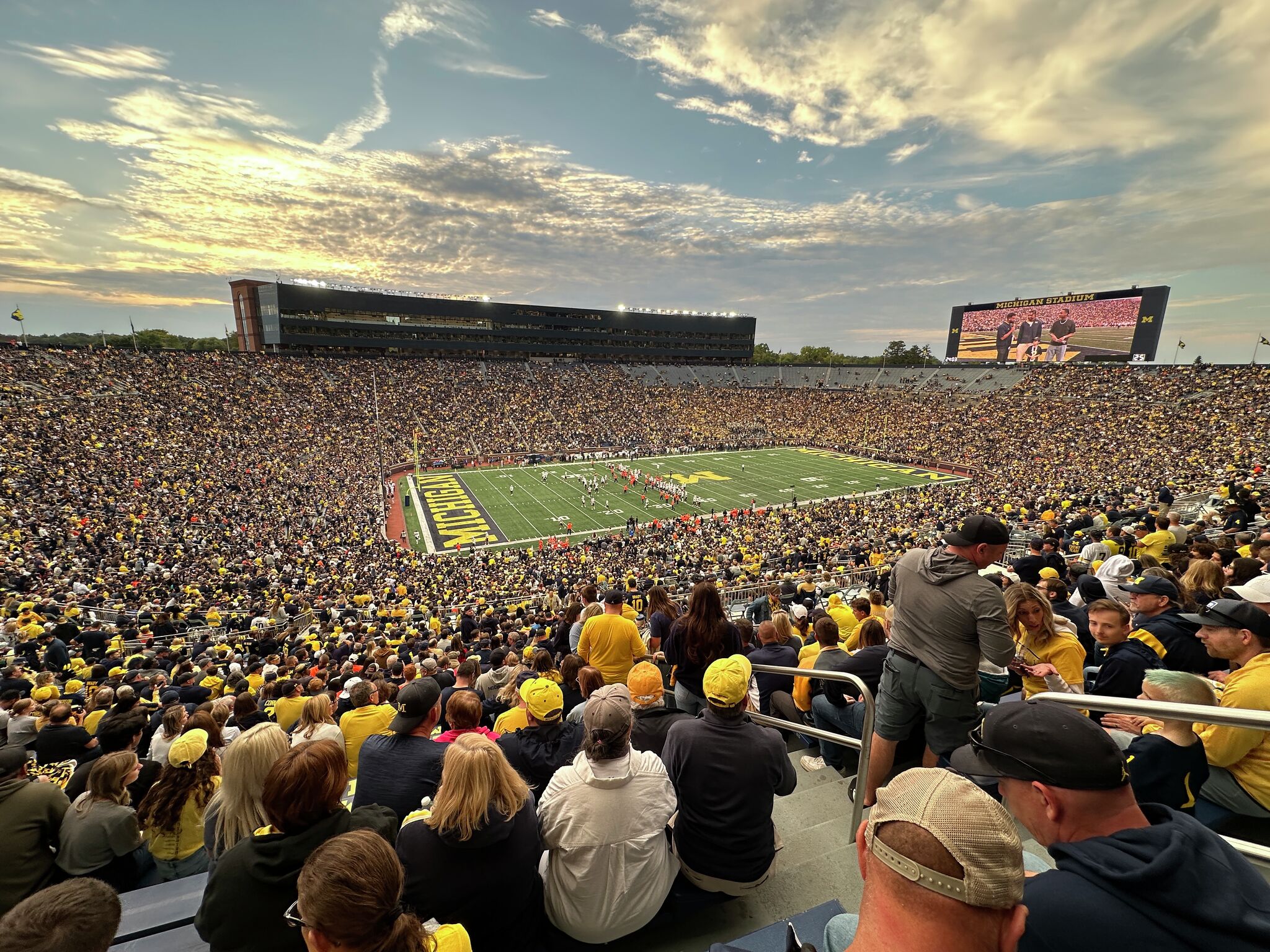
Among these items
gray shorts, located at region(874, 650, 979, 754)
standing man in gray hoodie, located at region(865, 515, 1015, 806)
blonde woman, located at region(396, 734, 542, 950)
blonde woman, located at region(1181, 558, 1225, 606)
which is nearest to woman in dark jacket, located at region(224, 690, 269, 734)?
blonde woman, located at region(396, 734, 542, 950)

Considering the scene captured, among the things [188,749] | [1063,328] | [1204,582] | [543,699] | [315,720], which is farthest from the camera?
[1063,328]

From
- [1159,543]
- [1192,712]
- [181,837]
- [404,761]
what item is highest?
[1192,712]

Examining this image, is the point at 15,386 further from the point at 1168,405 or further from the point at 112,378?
the point at 1168,405

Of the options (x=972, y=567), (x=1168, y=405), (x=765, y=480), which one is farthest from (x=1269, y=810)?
(x=1168, y=405)

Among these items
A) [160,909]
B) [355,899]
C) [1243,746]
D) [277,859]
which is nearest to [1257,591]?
[1243,746]

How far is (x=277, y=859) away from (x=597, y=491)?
39599 mm

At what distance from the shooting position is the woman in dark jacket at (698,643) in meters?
4.96

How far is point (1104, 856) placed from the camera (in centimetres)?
160

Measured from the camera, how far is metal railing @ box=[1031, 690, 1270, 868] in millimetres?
1965

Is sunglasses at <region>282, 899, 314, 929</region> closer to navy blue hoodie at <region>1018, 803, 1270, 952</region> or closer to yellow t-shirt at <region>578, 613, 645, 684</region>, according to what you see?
navy blue hoodie at <region>1018, 803, 1270, 952</region>

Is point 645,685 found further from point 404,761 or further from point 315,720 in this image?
point 315,720

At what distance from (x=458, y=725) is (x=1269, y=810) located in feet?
16.3

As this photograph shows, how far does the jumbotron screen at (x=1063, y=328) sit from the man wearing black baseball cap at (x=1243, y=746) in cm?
7513

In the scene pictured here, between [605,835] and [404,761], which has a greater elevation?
[605,835]
